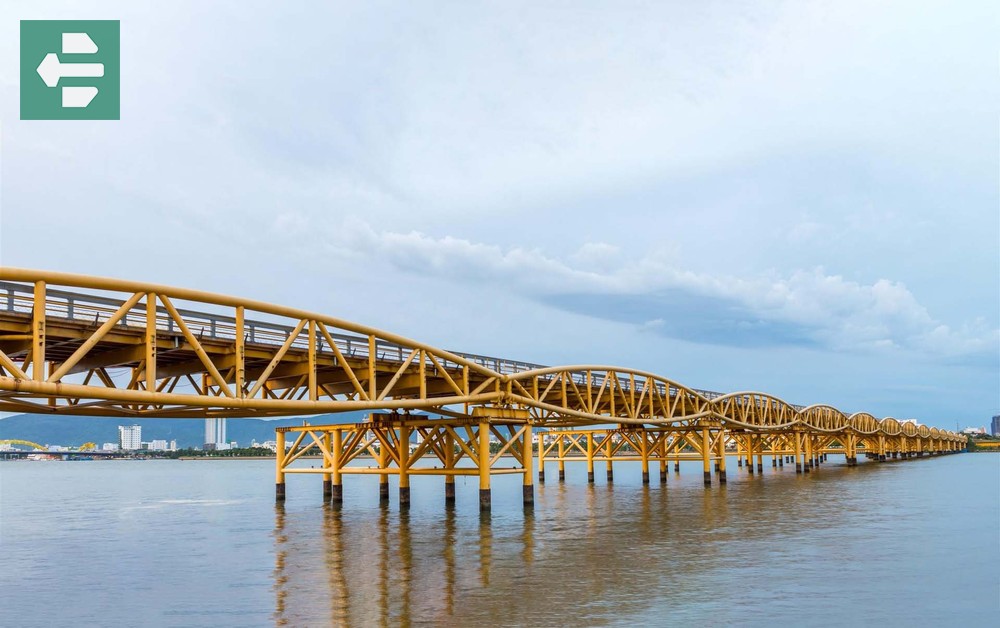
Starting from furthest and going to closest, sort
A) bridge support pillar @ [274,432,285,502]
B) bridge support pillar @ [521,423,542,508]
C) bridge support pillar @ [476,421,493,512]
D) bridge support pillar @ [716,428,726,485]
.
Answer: bridge support pillar @ [716,428,726,485]
bridge support pillar @ [274,432,285,502]
bridge support pillar @ [521,423,542,508]
bridge support pillar @ [476,421,493,512]

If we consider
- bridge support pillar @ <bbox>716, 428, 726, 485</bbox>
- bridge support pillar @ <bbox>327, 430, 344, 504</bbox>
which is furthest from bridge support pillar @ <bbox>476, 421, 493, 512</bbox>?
bridge support pillar @ <bbox>716, 428, 726, 485</bbox>

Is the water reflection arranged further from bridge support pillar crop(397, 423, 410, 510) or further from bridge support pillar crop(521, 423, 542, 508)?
bridge support pillar crop(397, 423, 410, 510)

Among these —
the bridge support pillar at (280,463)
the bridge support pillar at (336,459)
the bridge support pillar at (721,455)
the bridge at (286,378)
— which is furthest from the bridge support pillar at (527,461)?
the bridge support pillar at (721,455)

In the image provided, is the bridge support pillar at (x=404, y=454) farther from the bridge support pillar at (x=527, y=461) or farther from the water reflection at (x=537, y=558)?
the bridge support pillar at (x=527, y=461)

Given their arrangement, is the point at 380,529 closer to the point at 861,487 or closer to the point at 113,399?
the point at 113,399

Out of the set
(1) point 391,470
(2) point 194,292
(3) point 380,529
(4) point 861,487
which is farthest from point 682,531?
(4) point 861,487

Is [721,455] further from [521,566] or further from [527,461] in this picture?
[521,566]

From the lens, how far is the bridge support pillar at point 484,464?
168 feet

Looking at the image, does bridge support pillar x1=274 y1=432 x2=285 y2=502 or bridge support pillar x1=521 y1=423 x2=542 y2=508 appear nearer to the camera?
bridge support pillar x1=521 y1=423 x2=542 y2=508

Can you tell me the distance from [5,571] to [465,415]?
1011 inches

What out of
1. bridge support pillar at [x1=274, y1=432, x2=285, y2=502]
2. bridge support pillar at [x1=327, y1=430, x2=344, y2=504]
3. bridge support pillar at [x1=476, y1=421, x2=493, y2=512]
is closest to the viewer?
bridge support pillar at [x1=476, y1=421, x2=493, y2=512]

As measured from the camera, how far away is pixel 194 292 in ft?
102

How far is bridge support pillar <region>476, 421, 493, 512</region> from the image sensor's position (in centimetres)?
5108

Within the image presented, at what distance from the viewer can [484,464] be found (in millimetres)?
51875
